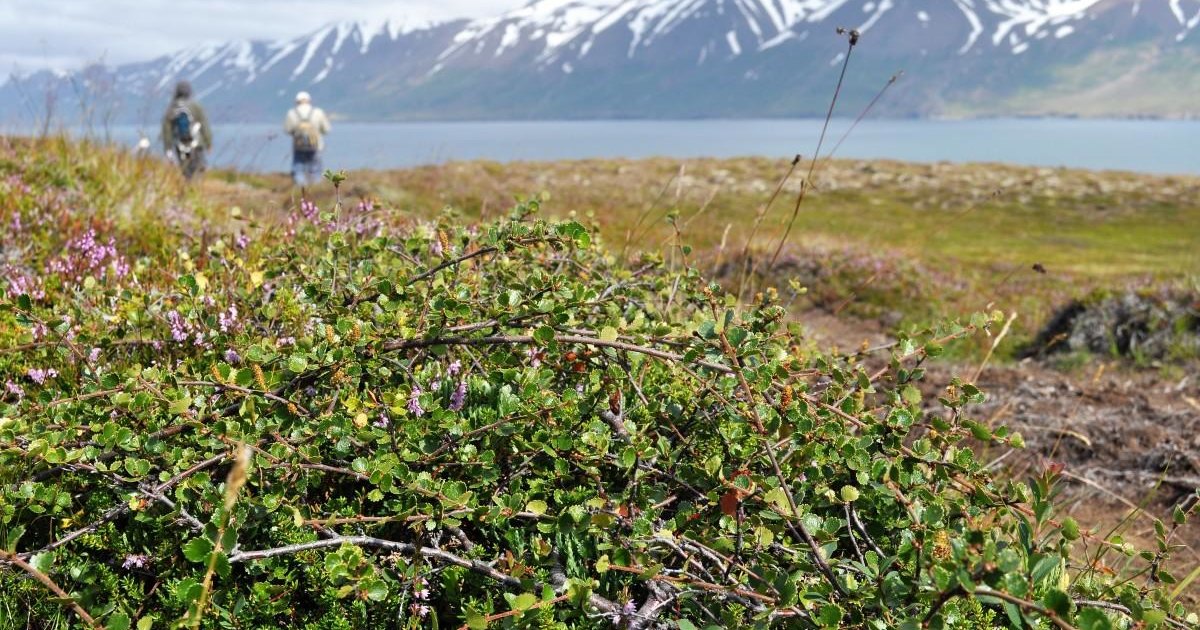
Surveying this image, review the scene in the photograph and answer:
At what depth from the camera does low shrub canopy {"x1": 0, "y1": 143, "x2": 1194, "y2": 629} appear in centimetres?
223

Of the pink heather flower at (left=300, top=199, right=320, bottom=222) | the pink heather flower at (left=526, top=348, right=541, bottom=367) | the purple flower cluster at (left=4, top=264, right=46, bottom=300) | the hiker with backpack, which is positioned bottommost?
the purple flower cluster at (left=4, top=264, right=46, bottom=300)

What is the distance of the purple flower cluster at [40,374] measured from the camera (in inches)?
136

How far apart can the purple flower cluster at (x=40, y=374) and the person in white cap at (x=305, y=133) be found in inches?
700

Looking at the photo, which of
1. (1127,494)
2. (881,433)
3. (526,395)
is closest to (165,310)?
(526,395)

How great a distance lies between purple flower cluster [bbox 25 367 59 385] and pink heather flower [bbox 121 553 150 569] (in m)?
1.35


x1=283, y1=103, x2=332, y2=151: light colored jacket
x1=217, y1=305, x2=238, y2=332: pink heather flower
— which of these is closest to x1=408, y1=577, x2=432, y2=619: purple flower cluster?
x1=217, y1=305, x2=238, y2=332: pink heather flower

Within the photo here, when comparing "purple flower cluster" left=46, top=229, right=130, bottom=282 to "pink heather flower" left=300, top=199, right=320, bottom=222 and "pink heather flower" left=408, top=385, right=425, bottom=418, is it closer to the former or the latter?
"pink heather flower" left=300, top=199, right=320, bottom=222

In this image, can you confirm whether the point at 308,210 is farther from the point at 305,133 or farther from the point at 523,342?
the point at 305,133

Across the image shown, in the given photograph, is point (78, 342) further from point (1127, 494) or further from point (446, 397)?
point (1127, 494)

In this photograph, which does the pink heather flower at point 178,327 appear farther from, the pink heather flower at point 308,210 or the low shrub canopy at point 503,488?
the pink heather flower at point 308,210

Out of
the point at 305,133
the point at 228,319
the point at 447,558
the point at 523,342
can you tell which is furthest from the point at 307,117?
the point at 447,558

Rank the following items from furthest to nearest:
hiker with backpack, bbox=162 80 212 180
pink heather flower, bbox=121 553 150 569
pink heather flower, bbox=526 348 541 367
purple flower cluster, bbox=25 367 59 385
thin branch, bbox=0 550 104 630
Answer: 1. hiker with backpack, bbox=162 80 212 180
2. purple flower cluster, bbox=25 367 59 385
3. pink heather flower, bbox=526 348 541 367
4. pink heather flower, bbox=121 553 150 569
5. thin branch, bbox=0 550 104 630

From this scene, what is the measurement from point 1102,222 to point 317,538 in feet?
112

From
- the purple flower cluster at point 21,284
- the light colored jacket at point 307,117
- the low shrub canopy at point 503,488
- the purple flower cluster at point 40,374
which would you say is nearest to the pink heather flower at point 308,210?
the purple flower cluster at point 21,284
